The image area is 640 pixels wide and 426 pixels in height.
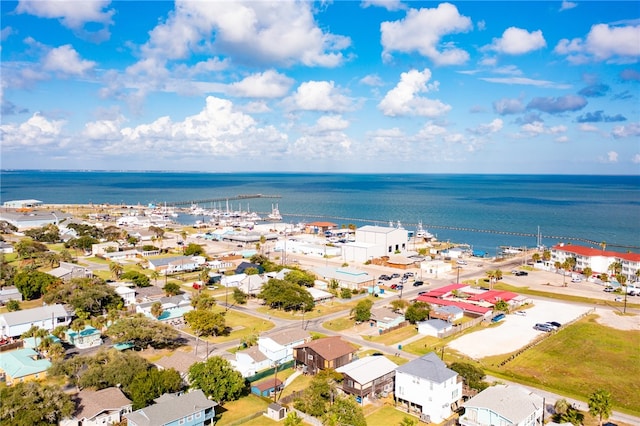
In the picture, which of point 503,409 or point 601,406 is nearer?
point 601,406

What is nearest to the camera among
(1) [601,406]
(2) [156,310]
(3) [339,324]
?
(1) [601,406]

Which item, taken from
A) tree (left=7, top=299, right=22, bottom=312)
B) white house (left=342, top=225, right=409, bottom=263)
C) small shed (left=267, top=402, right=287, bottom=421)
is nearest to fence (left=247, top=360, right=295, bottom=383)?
small shed (left=267, top=402, right=287, bottom=421)

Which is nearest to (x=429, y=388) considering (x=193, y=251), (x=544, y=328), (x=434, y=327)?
(x=434, y=327)

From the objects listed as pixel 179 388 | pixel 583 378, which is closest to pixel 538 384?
pixel 583 378

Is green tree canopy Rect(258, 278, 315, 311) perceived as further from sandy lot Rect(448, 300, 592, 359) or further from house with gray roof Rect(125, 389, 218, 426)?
house with gray roof Rect(125, 389, 218, 426)

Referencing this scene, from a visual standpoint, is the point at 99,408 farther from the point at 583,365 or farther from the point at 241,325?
the point at 583,365

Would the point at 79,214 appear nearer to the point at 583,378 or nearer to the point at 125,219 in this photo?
the point at 125,219
